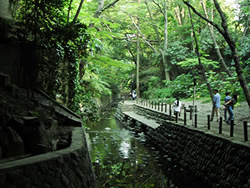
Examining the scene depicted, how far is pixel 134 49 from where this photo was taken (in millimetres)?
36281

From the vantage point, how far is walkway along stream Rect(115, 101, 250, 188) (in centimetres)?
610

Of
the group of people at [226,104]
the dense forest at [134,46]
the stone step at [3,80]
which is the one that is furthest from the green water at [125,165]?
the stone step at [3,80]

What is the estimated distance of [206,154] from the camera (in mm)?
7832

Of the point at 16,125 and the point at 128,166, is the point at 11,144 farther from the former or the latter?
the point at 128,166

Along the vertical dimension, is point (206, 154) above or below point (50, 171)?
below

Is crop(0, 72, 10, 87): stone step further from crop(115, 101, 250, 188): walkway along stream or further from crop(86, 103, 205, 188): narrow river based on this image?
crop(115, 101, 250, 188): walkway along stream

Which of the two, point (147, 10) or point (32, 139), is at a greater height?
point (147, 10)

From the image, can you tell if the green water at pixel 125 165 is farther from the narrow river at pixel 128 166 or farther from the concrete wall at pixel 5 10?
the concrete wall at pixel 5 10

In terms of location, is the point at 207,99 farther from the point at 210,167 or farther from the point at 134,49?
the point at 134,49

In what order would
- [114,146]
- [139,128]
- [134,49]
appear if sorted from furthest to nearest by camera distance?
[134,49], [139,128], [114,146]

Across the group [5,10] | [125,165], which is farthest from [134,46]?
[125,165]

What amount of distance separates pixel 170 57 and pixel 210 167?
2135cm

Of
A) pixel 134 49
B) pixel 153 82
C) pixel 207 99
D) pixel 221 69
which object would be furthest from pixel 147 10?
pixel 207 99

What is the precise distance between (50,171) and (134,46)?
110 ft
